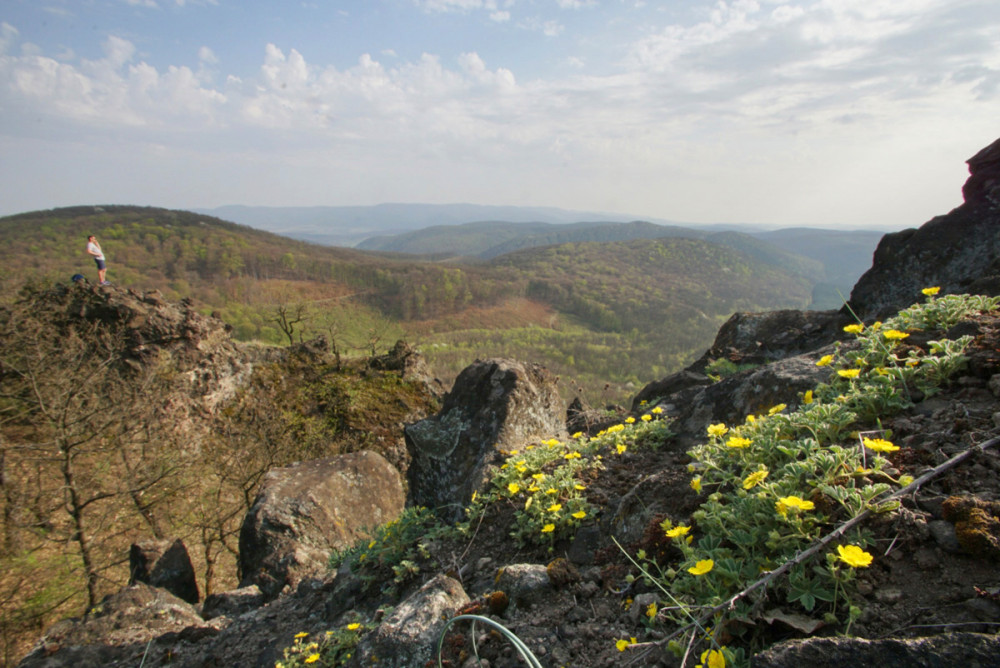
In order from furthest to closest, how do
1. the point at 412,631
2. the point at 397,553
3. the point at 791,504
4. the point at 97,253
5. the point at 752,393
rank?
Result: 1. the point at 97,253
2. the point at 752,393
3. the point at 397,553
4. the point at 412,631
5. the point at 791,504

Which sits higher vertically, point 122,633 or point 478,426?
point 478,426

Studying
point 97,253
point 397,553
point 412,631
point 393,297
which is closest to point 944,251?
point 397,553

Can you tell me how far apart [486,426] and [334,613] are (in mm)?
3316

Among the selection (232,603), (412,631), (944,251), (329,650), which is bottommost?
(232,603)

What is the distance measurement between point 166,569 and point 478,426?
8090 mm

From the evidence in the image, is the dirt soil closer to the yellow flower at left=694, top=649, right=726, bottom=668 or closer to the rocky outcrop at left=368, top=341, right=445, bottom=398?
the yellow flower at left=694, top=649, right=726, bottom=668

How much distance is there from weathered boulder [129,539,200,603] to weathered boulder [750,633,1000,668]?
1193 cm

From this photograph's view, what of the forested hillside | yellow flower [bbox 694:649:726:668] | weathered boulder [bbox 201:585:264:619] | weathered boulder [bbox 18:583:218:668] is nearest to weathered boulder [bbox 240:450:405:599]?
weathered boulder [bbox 201:585:264:619]

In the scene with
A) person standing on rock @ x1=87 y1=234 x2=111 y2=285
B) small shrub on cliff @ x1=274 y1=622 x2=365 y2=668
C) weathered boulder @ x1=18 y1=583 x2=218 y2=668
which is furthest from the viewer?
person standing on rock @ x1=87 y1=234 x2=111 y2=285

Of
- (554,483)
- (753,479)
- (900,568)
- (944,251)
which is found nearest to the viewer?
(900,568)

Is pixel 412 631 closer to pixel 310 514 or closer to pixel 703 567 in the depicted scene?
pixel 703 567

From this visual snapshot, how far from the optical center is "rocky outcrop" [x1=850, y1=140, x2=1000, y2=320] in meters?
7.34

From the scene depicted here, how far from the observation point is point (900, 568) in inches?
79.5

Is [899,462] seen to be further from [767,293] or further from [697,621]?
[767,293]
